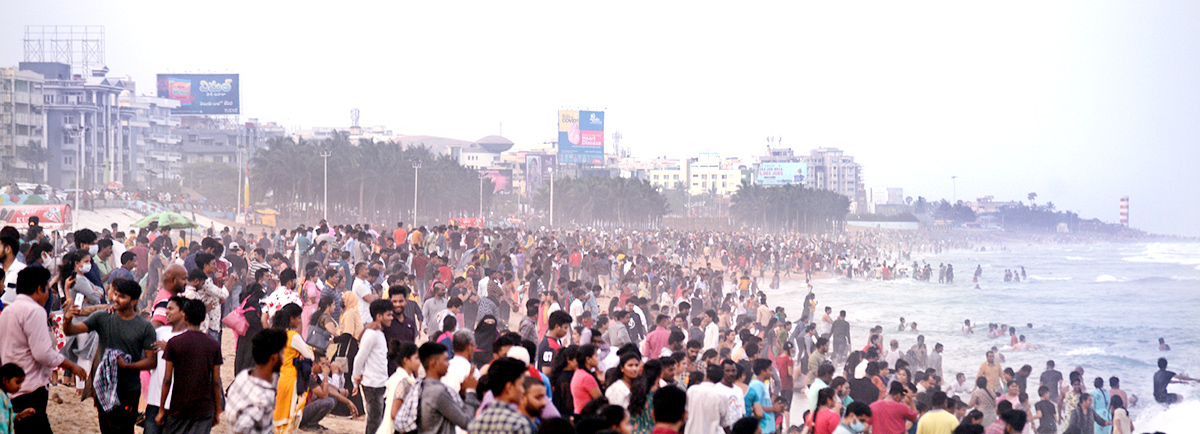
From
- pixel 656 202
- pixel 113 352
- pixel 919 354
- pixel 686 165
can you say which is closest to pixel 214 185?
pixel 656 202

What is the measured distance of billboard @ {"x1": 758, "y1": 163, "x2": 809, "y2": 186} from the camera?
135125mm

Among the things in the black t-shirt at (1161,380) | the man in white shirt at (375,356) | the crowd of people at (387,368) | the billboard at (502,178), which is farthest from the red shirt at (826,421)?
Result: the billboard at (502,178)

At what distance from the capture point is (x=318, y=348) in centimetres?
830

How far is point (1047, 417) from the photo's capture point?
13.9 meters

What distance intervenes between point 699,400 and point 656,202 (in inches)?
3836

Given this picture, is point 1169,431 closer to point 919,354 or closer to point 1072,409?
point 919,354

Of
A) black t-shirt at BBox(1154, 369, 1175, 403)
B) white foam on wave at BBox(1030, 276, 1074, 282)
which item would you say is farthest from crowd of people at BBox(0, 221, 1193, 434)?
white foam on wave at BBox(1030, 276, 1074, 282)

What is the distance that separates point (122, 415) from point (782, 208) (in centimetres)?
12128

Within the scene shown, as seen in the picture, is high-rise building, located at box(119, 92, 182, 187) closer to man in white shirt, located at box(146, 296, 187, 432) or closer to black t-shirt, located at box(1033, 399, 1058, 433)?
black t-shirt, located at box(1033, 399, 1058, 433)

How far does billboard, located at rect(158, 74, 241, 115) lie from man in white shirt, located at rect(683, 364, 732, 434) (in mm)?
86214

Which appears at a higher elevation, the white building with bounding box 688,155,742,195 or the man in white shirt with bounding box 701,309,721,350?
the white building with bounding box 688,155,742,195

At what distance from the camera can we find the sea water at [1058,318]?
29.3 metres

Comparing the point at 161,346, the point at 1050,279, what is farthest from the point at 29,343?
the point at 1050,279

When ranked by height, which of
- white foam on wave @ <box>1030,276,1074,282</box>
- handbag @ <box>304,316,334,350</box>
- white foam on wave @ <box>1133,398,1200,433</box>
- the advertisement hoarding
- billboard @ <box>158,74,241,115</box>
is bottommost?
white foam on wave @ <box>1030,276,1074,282</box>
